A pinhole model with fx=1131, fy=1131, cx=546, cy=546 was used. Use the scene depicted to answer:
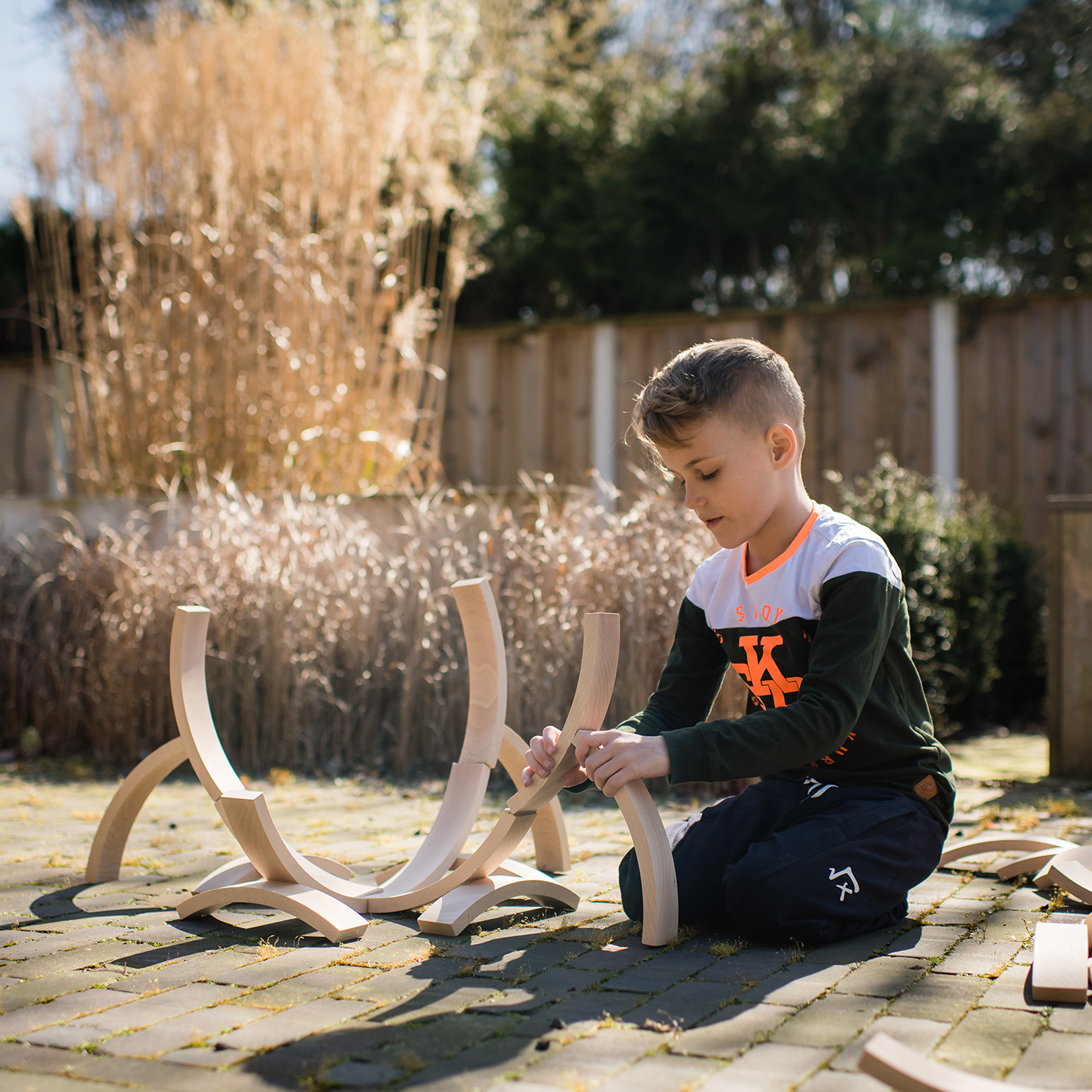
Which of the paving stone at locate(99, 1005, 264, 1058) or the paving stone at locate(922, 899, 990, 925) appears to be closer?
the paving stone at locate(99, 1005, 264, 1058)

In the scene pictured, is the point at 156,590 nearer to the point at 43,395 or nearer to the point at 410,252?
the point at 410,252

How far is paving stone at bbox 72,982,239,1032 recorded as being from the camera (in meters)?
1.53

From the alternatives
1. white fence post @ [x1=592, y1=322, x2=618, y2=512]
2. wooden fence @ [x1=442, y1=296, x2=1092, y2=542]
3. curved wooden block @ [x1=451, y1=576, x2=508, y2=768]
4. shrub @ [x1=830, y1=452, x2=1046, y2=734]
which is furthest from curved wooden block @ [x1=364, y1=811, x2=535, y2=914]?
white fence post @ [x1=592, y1=322, x2=618, y2=512]

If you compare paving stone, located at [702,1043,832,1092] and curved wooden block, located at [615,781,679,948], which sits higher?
curved wooden block, located at [615,781,679,948]

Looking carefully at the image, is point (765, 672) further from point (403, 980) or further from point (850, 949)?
point (403, 980)

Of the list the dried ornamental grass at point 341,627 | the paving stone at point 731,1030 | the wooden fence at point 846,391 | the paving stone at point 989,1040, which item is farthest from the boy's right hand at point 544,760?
the wooden fence at point 846,391

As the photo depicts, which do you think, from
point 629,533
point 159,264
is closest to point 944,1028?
point 629,533

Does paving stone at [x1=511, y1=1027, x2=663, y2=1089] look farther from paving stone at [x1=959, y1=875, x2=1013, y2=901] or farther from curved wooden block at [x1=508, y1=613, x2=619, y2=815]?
paving stone at [x1=959, y1=875, x2=1013, y2=901]

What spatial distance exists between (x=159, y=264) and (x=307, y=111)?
1049mm

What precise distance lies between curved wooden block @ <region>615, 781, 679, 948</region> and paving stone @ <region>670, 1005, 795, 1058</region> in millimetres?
336

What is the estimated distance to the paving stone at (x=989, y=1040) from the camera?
53.7 inches

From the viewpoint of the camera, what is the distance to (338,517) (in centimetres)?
468

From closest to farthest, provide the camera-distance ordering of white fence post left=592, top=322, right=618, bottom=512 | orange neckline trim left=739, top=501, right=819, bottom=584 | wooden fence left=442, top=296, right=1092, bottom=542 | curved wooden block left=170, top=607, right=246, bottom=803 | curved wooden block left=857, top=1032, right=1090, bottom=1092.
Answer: curved wooden block left=857, top=1032, right=1090, bottom=1092 → orange neckline trim left=739, top=501, right=819, bottom=584 → curved wooden block left=170, top=607, right=246, bottom=803 → wooden fence left=442, top=296, right=1092, bottom=542 → white fence post left=592, top=322, right=618, bottom=512

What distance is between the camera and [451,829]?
225 cm
